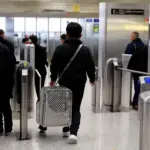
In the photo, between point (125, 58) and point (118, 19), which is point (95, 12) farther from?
point (125, 58)

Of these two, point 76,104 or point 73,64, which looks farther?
point 76,104

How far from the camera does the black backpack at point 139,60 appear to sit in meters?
6.80

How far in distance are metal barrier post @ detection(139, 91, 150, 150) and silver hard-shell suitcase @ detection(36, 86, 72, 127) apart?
6.62ft

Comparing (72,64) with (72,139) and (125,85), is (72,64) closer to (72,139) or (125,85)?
(72,139)

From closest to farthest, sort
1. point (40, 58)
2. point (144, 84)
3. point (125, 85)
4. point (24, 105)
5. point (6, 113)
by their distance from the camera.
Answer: point (144, 84) → point (24, 105) → point (6, 113) → point (125, 85) → point (40, 58)

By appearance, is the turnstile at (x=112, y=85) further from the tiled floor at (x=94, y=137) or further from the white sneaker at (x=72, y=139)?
the white sneaker at (x=72, y=139)

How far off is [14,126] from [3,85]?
1082mm

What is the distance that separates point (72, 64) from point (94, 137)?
3.88 feet

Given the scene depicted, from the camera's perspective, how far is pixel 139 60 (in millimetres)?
6812

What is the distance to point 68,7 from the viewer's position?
15977 millimetres

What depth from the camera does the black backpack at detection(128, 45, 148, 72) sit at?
6.80 metres

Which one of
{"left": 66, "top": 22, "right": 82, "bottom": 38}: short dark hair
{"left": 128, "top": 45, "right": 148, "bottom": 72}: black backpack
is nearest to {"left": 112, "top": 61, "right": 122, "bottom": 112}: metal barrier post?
{"left": 128, "top": 45, "right": 148, "bottom": 72}: black backpack

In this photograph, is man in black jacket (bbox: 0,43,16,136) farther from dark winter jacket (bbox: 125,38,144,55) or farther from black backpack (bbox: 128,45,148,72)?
dark winter jacket (bbox: 125,38,144,55)

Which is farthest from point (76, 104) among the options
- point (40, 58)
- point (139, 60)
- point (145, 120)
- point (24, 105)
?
point (40, 58)
